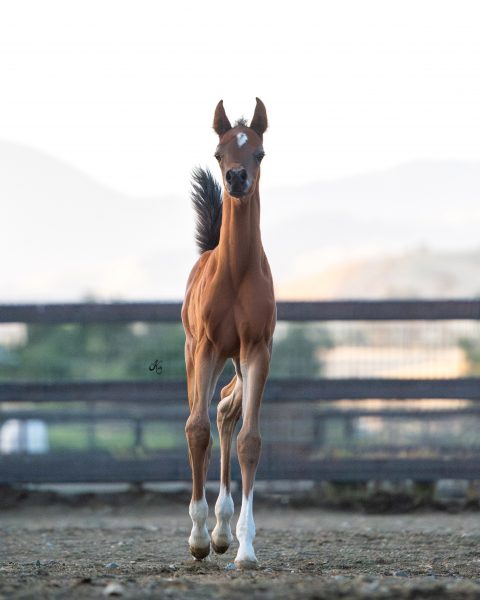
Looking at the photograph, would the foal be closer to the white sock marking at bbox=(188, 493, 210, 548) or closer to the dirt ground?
the white sock marking at bbox=(188, 493, 210, 548)

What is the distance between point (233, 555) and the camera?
666 centimetres

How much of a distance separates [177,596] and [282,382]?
5.20 m

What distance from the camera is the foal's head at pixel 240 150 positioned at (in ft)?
18.4

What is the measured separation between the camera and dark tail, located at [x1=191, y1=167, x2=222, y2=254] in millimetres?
7242

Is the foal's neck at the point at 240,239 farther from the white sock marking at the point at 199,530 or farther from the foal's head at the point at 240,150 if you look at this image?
the white sock marking at the point at 199,530

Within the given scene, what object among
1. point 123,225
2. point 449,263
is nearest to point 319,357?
point 449,263

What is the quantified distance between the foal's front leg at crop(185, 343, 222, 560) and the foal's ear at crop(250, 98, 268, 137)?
117 centimetres

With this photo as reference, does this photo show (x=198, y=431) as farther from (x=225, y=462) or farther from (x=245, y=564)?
(x=245, y=564)

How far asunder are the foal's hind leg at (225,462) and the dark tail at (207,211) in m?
1.00

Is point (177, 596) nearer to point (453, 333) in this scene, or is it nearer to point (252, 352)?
point (252, 352)

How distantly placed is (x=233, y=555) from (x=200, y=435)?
1.07 meters

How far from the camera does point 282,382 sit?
9352mm
